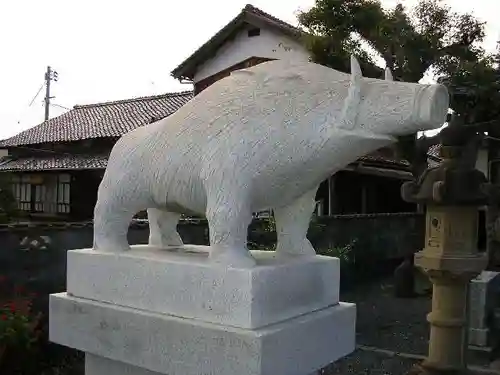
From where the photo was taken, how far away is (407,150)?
251 inches

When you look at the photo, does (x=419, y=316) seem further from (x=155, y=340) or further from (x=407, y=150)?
(x=155, y=340)

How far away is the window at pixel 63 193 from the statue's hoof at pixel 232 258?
14504mm

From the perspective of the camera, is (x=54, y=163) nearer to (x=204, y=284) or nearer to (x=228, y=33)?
(x=228, y=33)

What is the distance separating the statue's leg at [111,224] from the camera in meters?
2.11

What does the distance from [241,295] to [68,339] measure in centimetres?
93

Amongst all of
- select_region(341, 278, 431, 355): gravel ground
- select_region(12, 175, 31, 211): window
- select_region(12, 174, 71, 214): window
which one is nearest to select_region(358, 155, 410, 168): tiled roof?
select_region(341, 278, 431, 355): gravel ground

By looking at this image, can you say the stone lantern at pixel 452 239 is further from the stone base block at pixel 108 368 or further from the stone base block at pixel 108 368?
the stone base block at pixel 108 368

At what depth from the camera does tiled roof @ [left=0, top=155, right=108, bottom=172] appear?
47.2ft

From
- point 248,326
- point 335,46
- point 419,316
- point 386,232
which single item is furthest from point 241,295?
point 386,232

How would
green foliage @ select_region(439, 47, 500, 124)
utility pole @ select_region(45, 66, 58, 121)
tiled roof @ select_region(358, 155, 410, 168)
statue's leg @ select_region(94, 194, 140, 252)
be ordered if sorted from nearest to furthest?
statue's leg @ select_region(94, 194, 140, 252), green foliage @ select_region(439, 47, 500, 124), tiled roof @ select_region(358, 155, 410, 168), utility pole @ select_region(45, 66, 58, 121)

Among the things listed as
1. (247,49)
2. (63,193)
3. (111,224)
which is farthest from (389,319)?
(63,193)

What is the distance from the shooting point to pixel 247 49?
492 inches

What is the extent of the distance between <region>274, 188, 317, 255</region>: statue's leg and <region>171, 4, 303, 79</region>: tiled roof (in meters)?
9.55

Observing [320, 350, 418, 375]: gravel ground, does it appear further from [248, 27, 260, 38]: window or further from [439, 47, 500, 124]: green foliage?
[248, 27, 260, 38]: window
